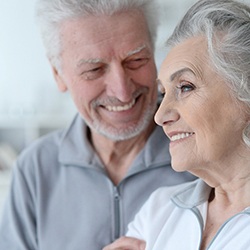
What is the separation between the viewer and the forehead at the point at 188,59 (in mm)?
1299

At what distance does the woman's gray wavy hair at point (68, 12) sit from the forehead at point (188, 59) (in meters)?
0.35

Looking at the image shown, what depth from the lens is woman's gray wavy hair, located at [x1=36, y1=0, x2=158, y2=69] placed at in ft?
5.42

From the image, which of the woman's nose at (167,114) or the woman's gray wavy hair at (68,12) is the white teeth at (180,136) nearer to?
the woman's nose at (167,114)

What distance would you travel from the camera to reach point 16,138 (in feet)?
13.4

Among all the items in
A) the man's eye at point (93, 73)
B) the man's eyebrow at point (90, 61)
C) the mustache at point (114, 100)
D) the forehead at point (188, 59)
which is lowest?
the mustache at point (114, 100)

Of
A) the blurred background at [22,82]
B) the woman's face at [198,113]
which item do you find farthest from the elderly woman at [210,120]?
the blurred background at [22,82]

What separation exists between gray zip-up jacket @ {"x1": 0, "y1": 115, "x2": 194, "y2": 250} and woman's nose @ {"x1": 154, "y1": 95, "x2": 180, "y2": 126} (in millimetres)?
391

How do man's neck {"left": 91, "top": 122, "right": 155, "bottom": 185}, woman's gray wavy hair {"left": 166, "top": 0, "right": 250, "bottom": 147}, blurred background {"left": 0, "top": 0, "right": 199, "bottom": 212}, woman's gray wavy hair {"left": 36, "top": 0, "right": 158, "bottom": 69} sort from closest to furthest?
woman's gray wavy hair {"left": 166, "top": 0, "right": 250, "bottom": 147} < woman's gray wavy hair {"left": 36, "top": 0, "right": 158, "bottom": 69} < man's neck {"left": 91, "top": 122, "right": 155, "bottom": 185} < blurred background {"left": 0, "top": 0, "right": 199, "bottom": 212}

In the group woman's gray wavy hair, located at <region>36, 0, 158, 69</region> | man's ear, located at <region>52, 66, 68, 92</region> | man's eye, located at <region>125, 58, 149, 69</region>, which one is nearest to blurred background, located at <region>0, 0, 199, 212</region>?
man's ear, located at <region>52, 66, 68, 92</region>

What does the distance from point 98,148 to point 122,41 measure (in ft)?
1.33

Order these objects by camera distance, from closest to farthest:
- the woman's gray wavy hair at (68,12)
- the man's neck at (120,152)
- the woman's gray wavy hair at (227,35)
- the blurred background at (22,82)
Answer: the woman's gray wavy hair at (227,35) < the woman's gray wavy hair at (68,12) < the man's neck at (120,152) < the blurred background at (22,82)

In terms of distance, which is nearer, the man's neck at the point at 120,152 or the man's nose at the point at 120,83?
the man's nose at the point at 120,83

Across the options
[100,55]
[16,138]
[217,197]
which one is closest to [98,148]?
[100,55]

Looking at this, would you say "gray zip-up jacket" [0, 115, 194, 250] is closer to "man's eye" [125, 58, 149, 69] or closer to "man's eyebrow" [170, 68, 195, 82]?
"man's eye" [125, 58, 149, 69]
